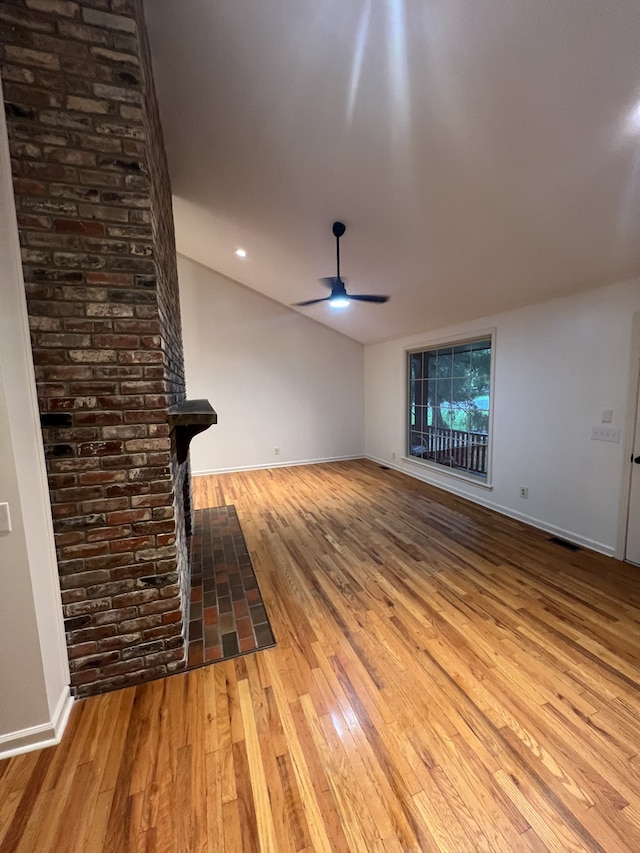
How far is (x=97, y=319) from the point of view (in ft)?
5.11

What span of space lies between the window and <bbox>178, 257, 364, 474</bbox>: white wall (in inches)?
59.4

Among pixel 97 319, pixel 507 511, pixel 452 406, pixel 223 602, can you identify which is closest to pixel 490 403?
pixel 452 406

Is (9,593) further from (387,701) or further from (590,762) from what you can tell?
(590,762)

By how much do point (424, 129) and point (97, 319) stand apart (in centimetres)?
210

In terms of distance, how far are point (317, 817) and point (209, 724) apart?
602 millimetres

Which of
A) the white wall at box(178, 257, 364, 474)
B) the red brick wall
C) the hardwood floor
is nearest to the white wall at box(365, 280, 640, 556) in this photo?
the hardwood floor

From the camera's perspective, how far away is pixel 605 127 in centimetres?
171

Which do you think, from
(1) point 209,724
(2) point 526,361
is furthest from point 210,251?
(1) point 209,724

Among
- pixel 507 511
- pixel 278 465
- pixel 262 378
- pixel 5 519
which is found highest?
pixel 262 378


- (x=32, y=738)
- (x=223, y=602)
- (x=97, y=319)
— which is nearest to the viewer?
(x=32, y=738)

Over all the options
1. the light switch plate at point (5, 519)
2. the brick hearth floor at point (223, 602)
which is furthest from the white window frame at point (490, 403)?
the light switch plate at point (5, 519)

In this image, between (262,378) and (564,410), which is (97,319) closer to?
(564,410)

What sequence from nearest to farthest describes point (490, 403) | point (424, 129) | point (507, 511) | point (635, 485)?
1. point (424, 129)
2. point (635, 485)
3. point (507, 511)
4. point (490, 403)

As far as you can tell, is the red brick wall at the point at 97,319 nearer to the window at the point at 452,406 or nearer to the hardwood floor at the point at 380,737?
the hardwood floor at the point at 380,737
